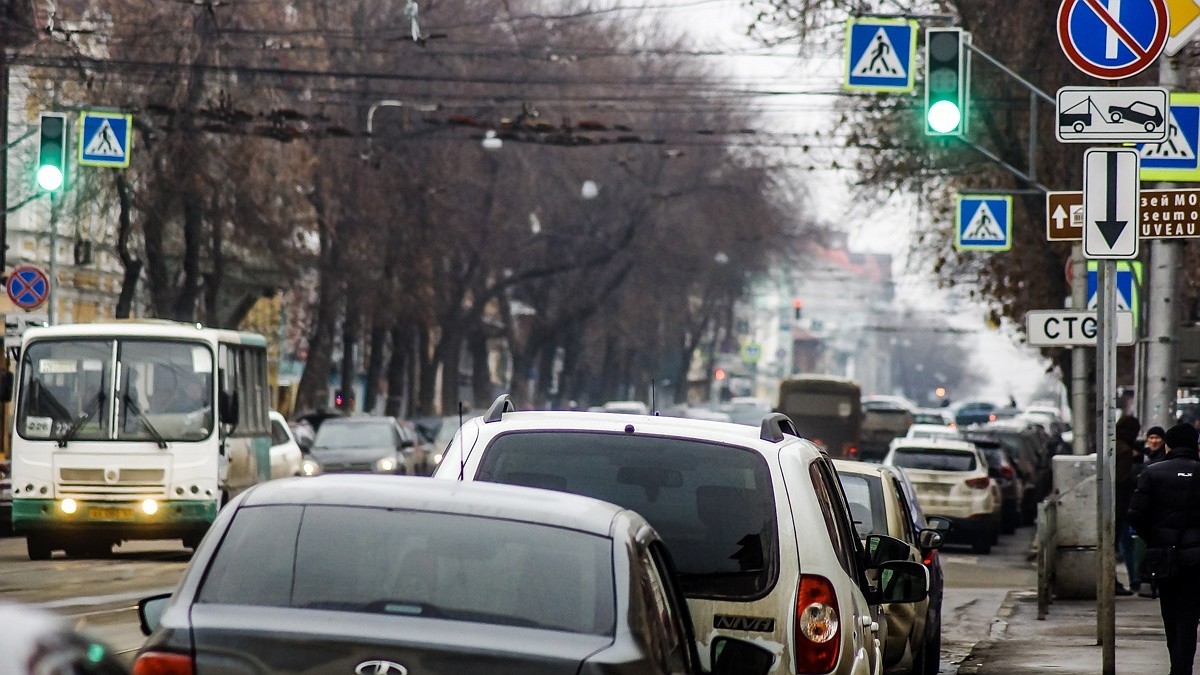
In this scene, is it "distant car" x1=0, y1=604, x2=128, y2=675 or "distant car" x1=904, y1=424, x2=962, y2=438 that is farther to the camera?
"distant car" x1=904, y1=424, x2=962, y2=438

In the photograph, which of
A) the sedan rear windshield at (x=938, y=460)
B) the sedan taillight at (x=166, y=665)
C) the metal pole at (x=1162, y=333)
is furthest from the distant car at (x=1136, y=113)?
the sedan rear windshield at (x=938, y=460)

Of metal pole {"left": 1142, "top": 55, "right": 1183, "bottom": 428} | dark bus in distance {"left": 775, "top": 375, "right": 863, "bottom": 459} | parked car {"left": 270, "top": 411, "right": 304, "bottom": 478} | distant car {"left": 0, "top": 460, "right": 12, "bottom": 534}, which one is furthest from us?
dark bus in distance {"left": 775, "top": 375, "right": 863, "bottom": 459}

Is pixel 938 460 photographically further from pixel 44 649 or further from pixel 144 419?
pixel 44 649

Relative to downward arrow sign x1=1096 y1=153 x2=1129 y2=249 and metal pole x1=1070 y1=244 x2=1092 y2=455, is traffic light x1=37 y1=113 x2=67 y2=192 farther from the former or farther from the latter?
downward arrow sign x1=1096 y1=153 x2=1129 y2=249

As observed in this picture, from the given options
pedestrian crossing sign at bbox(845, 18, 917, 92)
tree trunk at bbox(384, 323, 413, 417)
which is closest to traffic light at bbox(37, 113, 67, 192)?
pedestrian crossing sign at bbox(845, 18, 917, 92)

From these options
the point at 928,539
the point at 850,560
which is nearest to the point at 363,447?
the point at 928,539

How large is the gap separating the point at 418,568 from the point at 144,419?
19.2 metres

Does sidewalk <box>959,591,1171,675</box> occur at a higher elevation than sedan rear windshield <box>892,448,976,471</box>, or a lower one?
lower

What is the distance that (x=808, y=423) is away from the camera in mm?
54719

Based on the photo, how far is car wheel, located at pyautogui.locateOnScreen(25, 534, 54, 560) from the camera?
941 inches

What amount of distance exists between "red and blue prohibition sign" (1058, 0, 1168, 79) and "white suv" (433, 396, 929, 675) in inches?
225

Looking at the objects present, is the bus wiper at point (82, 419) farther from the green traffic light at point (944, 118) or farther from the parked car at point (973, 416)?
the parked car at point (973, 416)

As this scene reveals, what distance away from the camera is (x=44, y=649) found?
123 inches

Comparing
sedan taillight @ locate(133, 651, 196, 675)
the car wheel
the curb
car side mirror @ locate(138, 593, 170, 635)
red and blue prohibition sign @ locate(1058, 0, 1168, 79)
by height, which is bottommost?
the curb
